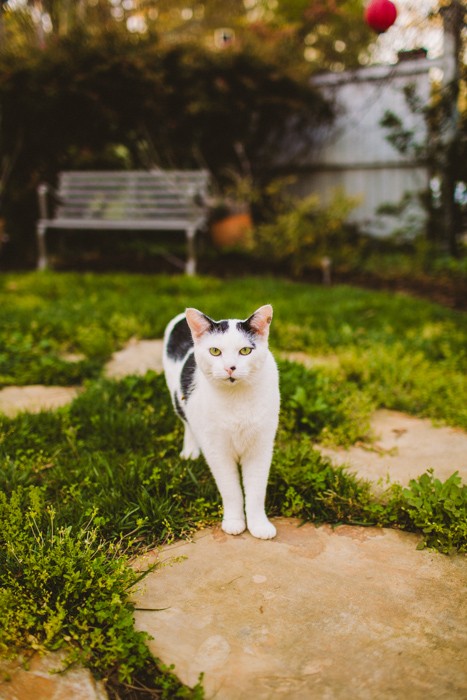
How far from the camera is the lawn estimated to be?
1618mm

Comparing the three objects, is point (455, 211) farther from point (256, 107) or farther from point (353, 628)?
point (353, 628)

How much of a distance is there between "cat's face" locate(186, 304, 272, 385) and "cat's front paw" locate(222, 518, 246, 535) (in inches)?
21.5

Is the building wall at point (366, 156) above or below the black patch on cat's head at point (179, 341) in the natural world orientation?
above

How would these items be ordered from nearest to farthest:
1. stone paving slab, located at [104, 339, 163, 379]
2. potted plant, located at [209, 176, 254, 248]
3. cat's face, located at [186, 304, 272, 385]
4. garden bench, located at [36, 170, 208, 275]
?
cat's face, located at [186, 304, 272, 385] < stone paving slab, located at [104, 339, 163, 379] < garden bench, located at [36, 170, 208, 275] < potted plant, located at [209, 176, 254, 248]

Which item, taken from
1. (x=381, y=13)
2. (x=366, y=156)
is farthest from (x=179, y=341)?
(x=366, y=156)

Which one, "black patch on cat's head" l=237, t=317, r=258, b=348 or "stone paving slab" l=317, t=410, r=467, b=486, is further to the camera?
"stone paving slab" l=317, t=410, r=467, b=486

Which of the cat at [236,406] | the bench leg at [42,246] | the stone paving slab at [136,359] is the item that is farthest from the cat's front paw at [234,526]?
the bench leg at [42,246]

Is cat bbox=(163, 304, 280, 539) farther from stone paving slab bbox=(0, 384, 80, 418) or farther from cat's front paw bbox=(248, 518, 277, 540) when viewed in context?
stone paving slab bbox=(0, 384, 80, 418)

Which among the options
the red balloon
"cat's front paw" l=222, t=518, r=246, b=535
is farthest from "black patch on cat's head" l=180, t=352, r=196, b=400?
the red balloon

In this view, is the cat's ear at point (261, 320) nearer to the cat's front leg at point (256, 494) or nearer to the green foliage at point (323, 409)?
the cat's front leg at point (256, 494)

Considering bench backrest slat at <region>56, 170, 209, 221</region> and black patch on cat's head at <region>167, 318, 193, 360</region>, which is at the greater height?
bench backrest slat at <region>56, 170, 209, 221</region>

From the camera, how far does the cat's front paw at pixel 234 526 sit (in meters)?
2.05

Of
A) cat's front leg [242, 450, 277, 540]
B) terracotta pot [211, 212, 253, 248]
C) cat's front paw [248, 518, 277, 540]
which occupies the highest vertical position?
terracotta pot [211, 212, 253, 248]

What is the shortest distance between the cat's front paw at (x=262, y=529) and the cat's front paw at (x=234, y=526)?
0.10 ft
